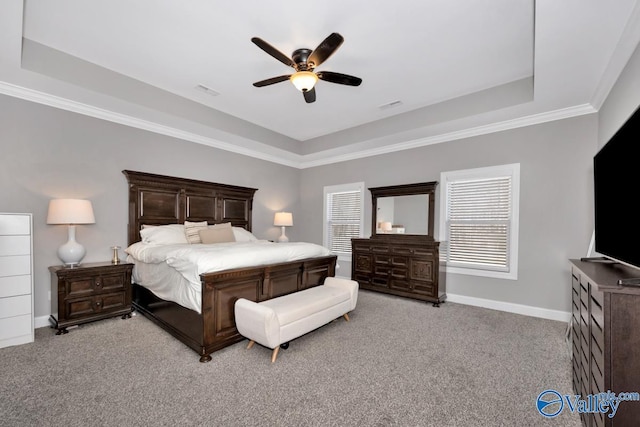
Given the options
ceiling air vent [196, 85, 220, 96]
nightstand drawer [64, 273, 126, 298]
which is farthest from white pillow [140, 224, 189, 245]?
ceiling air vent [196, 85, 220, 96]

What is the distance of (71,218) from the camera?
10.4ft

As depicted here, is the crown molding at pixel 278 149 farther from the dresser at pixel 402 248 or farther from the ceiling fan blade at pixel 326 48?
the ceiling fan blade at pixel 326 48

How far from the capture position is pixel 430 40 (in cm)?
278

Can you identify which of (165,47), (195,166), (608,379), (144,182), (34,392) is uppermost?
(165,47)

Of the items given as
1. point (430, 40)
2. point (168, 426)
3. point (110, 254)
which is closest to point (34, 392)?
point (168, 426)

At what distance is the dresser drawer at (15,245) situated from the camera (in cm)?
275

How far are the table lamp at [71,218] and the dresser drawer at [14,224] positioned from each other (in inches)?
10.2

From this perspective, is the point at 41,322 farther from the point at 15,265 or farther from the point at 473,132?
the point at 473,132

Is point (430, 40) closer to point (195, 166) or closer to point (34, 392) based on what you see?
point (195, 166)

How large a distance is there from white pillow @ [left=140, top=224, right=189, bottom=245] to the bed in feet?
0.66

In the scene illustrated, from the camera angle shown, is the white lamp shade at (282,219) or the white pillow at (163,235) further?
the white lamp shade at (282,219)

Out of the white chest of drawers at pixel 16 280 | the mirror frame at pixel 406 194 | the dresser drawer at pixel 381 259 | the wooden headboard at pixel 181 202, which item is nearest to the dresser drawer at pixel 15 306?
the white chest of drawers at pixel 16 280

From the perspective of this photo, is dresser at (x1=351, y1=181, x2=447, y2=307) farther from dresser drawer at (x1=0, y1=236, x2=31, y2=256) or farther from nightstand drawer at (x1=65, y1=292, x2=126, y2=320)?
dresser drawer at (x1=0, y1=236, x2=31, y2=256)

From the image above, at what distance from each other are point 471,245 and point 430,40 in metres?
3.01
